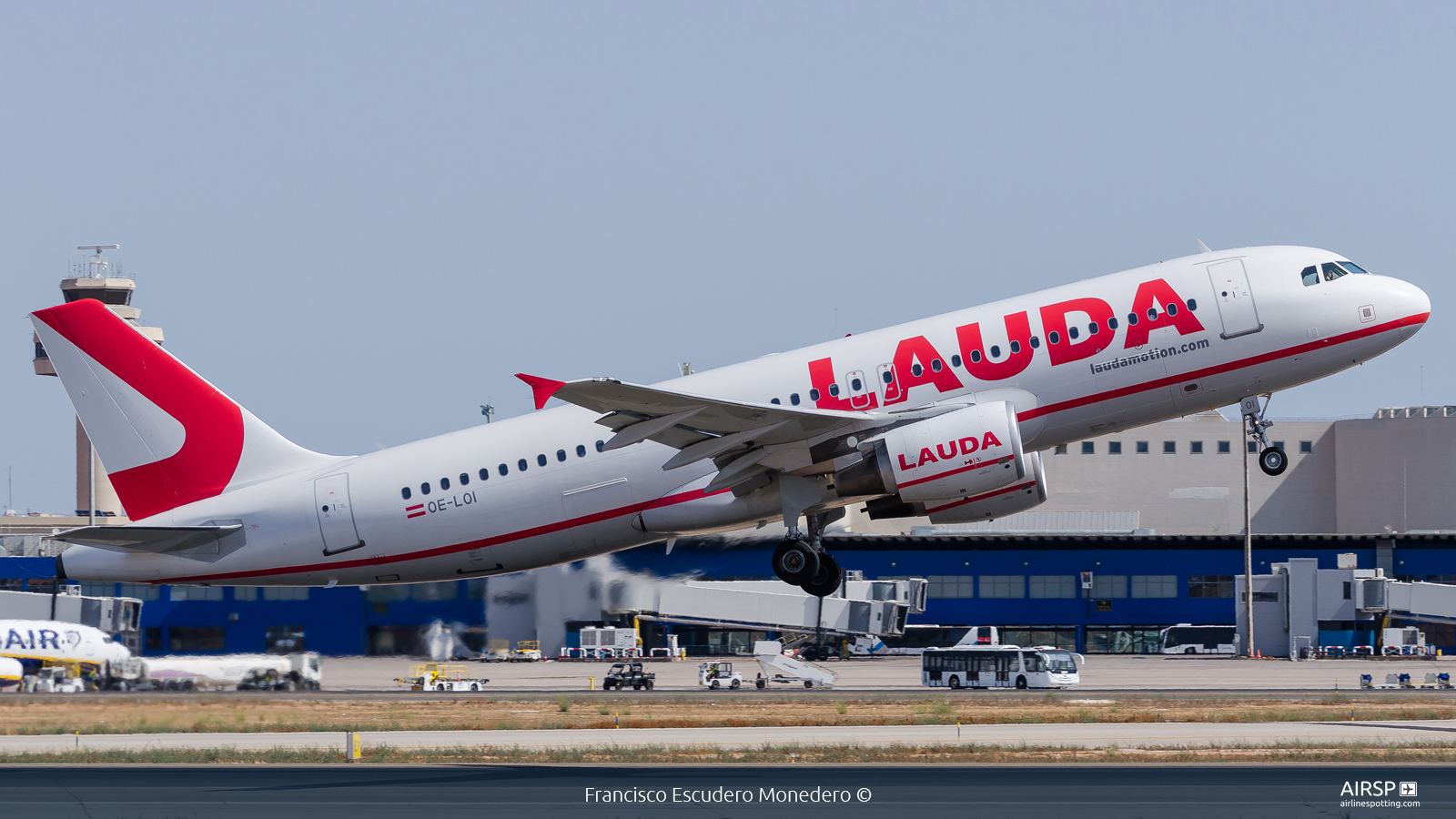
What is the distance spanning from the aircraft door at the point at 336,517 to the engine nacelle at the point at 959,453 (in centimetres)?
1253

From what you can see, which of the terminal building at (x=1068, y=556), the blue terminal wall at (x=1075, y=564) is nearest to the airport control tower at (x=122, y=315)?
the terminal building at (x=1068, y=556)

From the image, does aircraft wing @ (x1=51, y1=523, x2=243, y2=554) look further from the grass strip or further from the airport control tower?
the airport control tower

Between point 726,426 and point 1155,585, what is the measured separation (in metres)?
78.6

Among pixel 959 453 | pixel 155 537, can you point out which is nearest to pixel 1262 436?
pixel 959 453

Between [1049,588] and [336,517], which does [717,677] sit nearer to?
[336,517]

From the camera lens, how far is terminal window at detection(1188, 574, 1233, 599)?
336 ft

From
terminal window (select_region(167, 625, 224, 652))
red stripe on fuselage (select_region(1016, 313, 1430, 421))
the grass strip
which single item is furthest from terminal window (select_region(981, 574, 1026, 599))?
red stripe on fuselage (select_region(1016, 313, 1430, 421))

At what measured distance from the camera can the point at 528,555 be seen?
33.7 metres

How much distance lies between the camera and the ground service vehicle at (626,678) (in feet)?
188

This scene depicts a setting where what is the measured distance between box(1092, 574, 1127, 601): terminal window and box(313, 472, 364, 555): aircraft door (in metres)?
75.6

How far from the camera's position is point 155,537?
34.9m

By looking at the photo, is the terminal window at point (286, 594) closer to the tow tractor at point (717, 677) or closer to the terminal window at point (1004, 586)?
the tow tractor at point (717, 677)

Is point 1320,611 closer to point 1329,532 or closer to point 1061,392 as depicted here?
point 1329,532

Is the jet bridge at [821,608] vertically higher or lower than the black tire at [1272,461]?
lower
